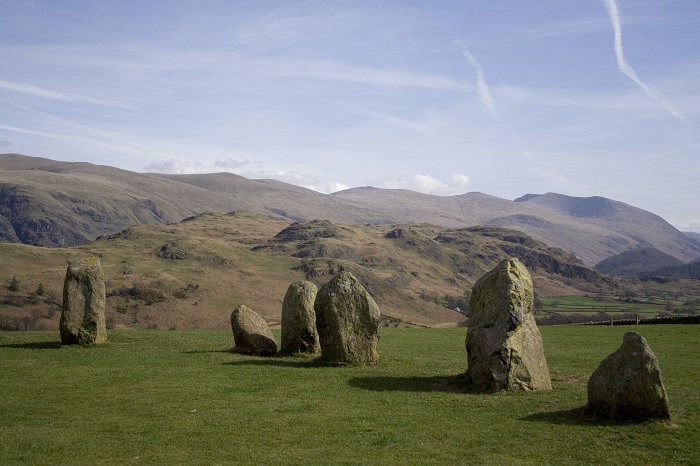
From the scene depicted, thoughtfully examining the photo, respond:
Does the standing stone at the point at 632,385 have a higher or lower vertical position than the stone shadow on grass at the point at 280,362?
higher

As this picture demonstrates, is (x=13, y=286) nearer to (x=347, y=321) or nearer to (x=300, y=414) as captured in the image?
(x=347, y=321)

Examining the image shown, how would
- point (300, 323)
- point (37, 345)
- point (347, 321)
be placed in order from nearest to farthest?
1. point (347, 321)
2. point (300, 323)
3. point (37, 345)

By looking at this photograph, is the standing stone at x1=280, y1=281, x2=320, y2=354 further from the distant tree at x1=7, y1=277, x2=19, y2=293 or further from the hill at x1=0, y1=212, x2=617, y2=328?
the distant tree at x1=7, y1=277, x2=19, y2=293

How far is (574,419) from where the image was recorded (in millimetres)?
19172

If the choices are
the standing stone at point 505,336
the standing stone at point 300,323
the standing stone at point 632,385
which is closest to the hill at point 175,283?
the standing stone at point 300,323

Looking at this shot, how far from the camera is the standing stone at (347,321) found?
29031 mm

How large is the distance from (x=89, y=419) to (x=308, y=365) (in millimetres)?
11568

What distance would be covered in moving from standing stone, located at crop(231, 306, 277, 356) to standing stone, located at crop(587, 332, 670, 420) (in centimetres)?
1870

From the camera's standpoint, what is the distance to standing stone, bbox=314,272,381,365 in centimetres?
2903

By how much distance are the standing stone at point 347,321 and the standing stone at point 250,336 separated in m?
5.14

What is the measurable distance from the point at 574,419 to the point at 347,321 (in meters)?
12.2

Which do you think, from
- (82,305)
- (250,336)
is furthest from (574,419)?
(82,305)

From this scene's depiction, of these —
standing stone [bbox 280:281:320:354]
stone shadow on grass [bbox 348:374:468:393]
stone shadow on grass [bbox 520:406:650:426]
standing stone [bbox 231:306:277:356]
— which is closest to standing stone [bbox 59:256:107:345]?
standing stone [bbox 231:306:277:356]

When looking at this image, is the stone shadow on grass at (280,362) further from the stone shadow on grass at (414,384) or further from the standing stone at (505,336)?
the standing stone at (505,336)
